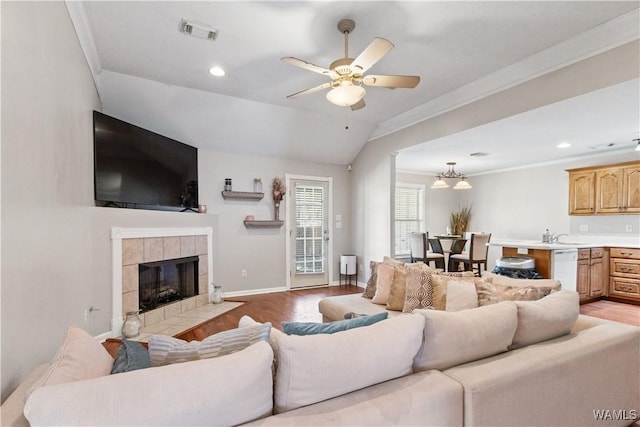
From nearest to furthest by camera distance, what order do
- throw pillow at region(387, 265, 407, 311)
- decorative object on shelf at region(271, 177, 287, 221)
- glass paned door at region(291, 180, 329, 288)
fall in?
throw pillow at region(387, 265, 407, 311)
decorative object on shelf at region(271, 177, 287, 221)
glass paned door at region(291, 180, 329, 288)

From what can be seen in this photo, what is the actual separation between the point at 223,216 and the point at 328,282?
2.36 meters

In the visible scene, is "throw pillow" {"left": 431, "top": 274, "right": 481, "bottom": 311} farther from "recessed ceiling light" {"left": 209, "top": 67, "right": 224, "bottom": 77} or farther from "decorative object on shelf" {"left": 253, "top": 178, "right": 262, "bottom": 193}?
"decorative object on shelf" {"left": 253, "top": 178, "right": 262, "bottom": 193}

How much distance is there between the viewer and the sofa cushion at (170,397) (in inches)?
30.2

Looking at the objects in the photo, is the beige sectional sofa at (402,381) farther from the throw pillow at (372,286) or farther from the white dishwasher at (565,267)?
the white dishwasher at (565,267)

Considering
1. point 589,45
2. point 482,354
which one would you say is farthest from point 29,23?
point 589,45

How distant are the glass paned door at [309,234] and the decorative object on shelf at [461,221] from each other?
3.93m

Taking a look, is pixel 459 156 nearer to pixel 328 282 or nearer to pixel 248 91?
pixel 328 282

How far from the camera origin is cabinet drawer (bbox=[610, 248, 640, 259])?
474 centimetres

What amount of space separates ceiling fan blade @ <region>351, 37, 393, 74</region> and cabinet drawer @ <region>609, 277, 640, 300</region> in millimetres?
5435

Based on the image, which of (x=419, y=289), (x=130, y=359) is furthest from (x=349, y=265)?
(x=130, y=359)

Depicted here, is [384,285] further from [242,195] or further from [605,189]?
[605,189]

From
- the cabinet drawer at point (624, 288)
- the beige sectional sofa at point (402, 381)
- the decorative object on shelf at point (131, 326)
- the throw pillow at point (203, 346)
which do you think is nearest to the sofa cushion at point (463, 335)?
the beige sectional sofa at point (402, 381)

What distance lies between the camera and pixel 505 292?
2125mm

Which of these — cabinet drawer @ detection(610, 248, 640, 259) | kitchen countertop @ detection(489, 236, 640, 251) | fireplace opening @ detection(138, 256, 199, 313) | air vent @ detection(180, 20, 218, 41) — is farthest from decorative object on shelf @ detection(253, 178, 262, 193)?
cabinet drawer @ detection(610, 248, 640, 259)
